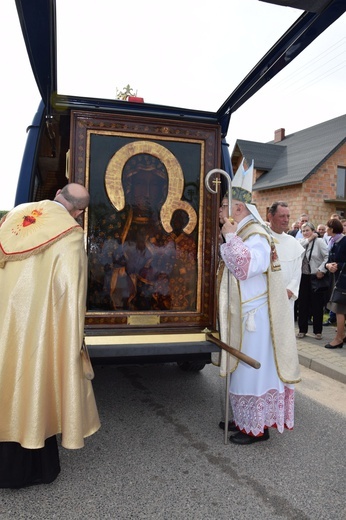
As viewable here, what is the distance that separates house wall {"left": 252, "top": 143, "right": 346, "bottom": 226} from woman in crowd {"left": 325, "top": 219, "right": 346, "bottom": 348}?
1405cm

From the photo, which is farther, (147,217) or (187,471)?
(147,217)

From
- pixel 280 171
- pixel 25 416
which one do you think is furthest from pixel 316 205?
pixel 25 416

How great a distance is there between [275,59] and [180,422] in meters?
3.07

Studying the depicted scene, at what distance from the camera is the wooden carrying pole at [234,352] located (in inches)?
113

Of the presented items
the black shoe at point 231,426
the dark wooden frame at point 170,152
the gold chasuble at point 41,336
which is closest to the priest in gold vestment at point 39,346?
the gold chasuble at point 41,336

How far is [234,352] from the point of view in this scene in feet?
10.3

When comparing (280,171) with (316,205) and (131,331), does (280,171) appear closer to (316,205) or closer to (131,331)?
(316,205)

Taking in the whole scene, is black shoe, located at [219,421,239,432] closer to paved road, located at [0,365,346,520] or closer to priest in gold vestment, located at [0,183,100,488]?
paved road, located at [0,365,346,520]

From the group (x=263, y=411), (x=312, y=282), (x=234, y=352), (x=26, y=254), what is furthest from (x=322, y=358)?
(x=26, y=254)

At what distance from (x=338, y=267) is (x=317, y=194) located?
625 inches

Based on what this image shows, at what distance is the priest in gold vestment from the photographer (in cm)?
257

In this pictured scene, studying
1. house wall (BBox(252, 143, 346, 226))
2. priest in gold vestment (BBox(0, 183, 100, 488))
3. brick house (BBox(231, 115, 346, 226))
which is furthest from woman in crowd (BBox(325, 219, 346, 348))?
house wall (BBox(252, 143, 346, 226))

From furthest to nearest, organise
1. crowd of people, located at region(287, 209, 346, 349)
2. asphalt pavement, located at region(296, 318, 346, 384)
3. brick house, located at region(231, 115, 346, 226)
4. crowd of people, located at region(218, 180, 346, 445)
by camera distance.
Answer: brick house, located at region(231, 115, 346, 226), crowd of people, located at region(287, 209, 346, 349), asphalt pavement, located at region(296, 318, 346, 384), crowd of people, located at region(218, 180, 346, 445)

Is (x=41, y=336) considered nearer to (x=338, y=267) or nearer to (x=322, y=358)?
(x=322, y=358)
